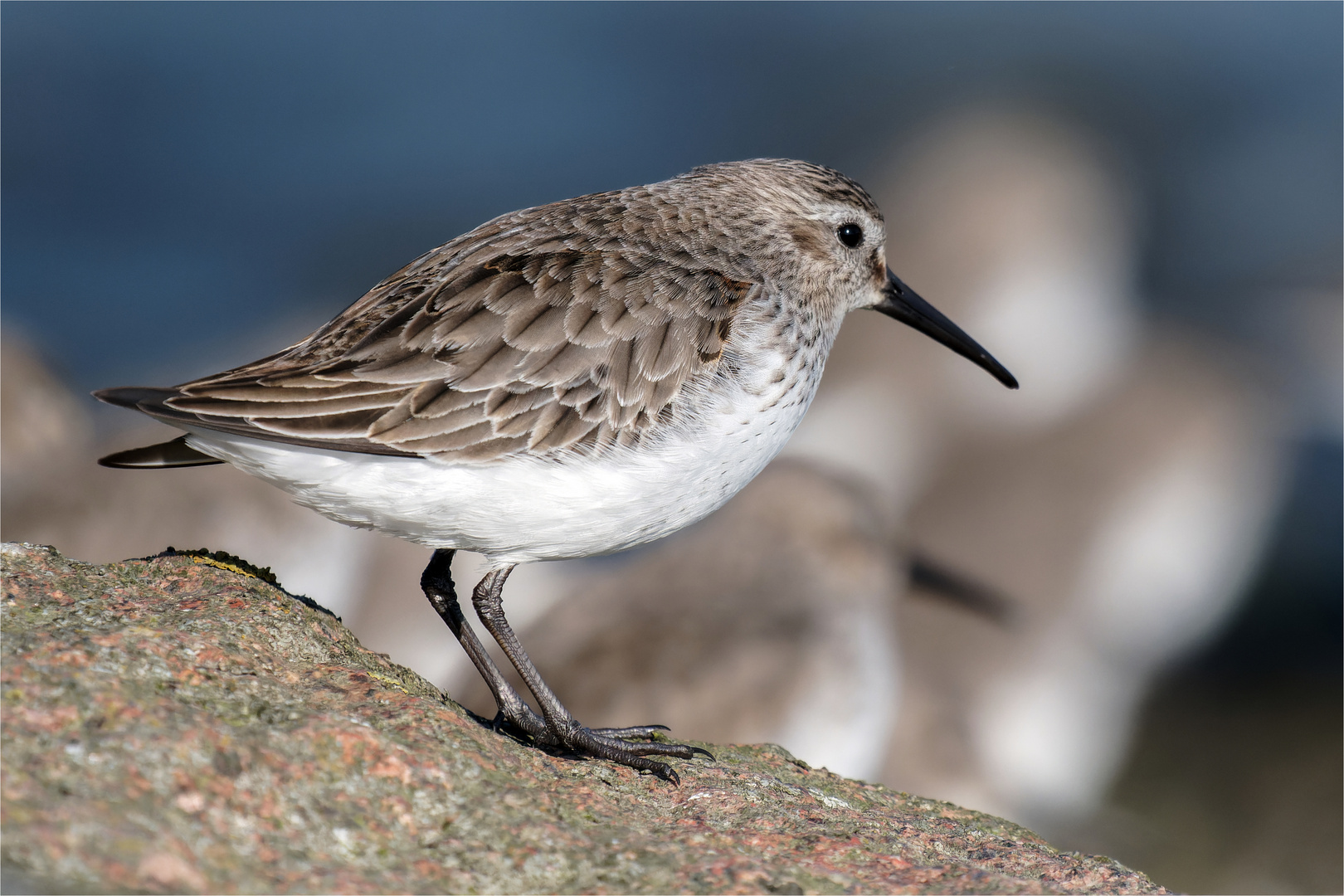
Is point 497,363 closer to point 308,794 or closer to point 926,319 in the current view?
point 308,794

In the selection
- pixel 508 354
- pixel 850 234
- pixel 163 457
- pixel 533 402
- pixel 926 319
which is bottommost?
pixel 163 457

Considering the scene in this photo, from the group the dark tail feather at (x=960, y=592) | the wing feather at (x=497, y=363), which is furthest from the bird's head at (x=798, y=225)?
the dark tail feather at (x=960, y=592)

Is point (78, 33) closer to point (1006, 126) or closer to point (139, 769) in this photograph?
Answer: point (1006, 126)

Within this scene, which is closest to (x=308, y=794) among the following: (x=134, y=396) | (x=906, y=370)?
(x=134, y=396)

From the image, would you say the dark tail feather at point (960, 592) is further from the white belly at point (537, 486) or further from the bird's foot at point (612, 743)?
the white belly at point (537, 486)

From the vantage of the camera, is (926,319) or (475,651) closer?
(475,651)

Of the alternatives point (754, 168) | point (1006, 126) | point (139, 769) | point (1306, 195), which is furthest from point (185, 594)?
point (1306, 195)
